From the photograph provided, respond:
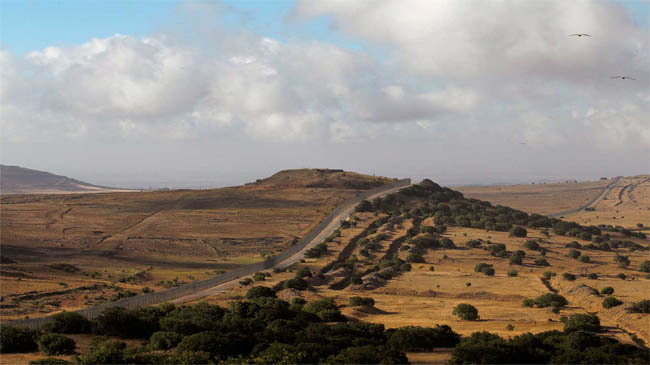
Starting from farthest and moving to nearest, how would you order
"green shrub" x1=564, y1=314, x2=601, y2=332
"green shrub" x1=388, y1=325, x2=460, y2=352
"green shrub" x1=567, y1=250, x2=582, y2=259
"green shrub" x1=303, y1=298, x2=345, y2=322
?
"green shrub" x1=567, y1=250, x2=582, y2=259 < "green shrub" x1=303, y1=298, x2=345, y2=322 < "green shrub" x1=564, y1=314, x2=601, y2=332 < "green shrub" x1=388, y1=325, x2=460, y2=352

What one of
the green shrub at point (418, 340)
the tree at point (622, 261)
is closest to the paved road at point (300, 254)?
the green shrub at point (418, 340)

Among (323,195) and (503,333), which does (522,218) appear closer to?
(323,195)

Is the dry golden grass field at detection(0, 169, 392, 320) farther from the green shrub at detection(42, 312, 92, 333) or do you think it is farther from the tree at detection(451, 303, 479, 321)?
A: the tree at detection(451, 303, 479, 321)

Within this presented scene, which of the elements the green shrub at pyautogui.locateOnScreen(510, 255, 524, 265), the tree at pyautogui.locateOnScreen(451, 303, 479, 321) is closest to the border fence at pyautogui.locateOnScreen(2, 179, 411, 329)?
the tree at pyautogui.locateOnScreen(451, 303, 479, 321)

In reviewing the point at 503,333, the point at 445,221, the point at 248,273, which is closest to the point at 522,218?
the point at 445,221

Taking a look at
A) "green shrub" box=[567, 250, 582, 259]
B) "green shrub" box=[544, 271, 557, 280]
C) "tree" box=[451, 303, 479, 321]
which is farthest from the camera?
"green shrub" box=[567, 250, 582, 259]

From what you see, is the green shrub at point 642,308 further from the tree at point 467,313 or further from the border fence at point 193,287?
the border fence at point 193,287
